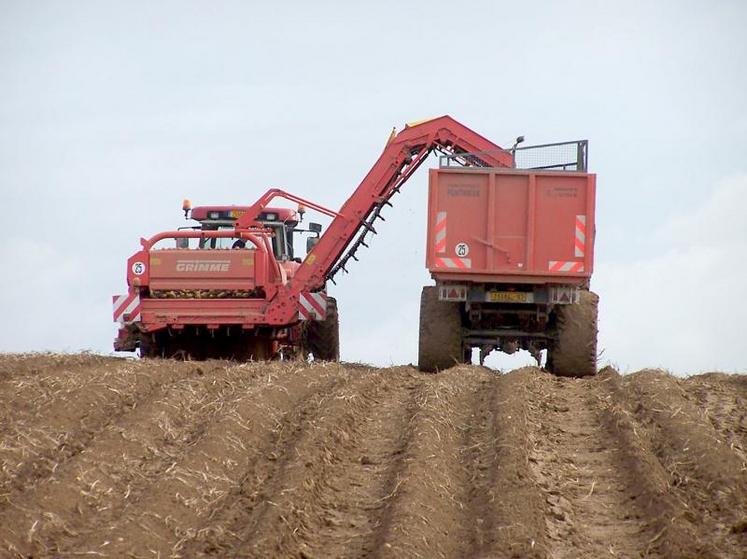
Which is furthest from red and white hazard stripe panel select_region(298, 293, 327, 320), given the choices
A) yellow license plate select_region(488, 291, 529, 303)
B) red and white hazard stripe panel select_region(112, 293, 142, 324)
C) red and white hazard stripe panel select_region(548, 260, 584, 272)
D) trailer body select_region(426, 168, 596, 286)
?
red and white hazard stripe panel select_region(548, 260, 584, 272)

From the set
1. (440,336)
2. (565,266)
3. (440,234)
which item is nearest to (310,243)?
(440,336)

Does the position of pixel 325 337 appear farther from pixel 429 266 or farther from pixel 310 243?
pixel 429 266

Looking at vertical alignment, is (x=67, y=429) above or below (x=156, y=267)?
below

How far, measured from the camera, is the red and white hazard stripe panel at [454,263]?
591 inches

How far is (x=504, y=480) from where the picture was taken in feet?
28.3

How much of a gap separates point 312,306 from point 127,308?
262 cm

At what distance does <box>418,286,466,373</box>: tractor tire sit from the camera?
15508mm

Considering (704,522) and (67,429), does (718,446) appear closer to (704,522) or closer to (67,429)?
(704,522)

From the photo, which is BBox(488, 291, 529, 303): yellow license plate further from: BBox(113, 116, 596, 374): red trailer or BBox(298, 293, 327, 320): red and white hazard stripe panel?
BBox(298, 293, 327, 320): red and white hazard stripe panel

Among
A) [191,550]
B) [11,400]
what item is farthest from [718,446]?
[11,400]

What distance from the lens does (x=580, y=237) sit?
15055 millimetres

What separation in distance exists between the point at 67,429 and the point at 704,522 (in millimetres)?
5025

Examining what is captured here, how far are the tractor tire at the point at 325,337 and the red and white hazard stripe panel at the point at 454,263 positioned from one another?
3.67 m

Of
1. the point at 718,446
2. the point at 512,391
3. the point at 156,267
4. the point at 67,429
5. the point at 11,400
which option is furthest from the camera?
the point at 156,267
